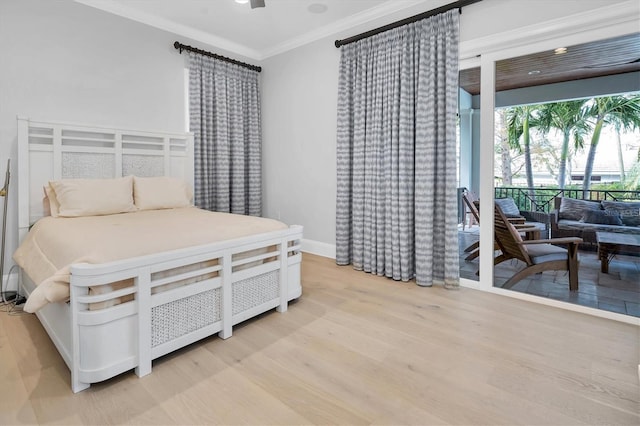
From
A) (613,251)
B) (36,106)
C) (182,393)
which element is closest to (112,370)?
(182,393)

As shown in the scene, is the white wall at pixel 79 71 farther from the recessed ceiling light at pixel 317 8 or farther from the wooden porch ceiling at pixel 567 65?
the wooden porch ceiling at pixel 567 65

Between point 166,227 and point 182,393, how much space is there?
1.08m

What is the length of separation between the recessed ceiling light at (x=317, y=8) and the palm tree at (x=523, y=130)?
2.04 metres

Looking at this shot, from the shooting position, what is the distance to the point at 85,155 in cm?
323

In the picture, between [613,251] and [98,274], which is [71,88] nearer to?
[98,274]

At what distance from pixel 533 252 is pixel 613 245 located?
522mm

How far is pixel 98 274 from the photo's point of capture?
5.21 feet

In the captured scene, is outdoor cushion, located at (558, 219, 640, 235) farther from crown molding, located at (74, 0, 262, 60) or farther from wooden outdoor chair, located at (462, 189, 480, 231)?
crown molding, located at (74, 0, 262, 60)

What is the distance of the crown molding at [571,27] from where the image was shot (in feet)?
7.54

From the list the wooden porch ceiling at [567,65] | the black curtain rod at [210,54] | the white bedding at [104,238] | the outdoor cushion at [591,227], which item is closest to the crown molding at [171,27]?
the black curtain rod at [210,54]

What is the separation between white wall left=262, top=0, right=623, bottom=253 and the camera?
161 inches

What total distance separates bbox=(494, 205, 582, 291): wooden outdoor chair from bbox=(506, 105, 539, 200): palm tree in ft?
1.15

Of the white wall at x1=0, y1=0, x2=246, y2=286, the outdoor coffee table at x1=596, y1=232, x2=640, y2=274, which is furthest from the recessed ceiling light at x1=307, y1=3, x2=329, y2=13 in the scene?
the outdoor coffee table at x1=596, y1=232, x2=640, y2=274

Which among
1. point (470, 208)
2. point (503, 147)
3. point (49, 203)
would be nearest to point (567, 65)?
point (503, 147)
